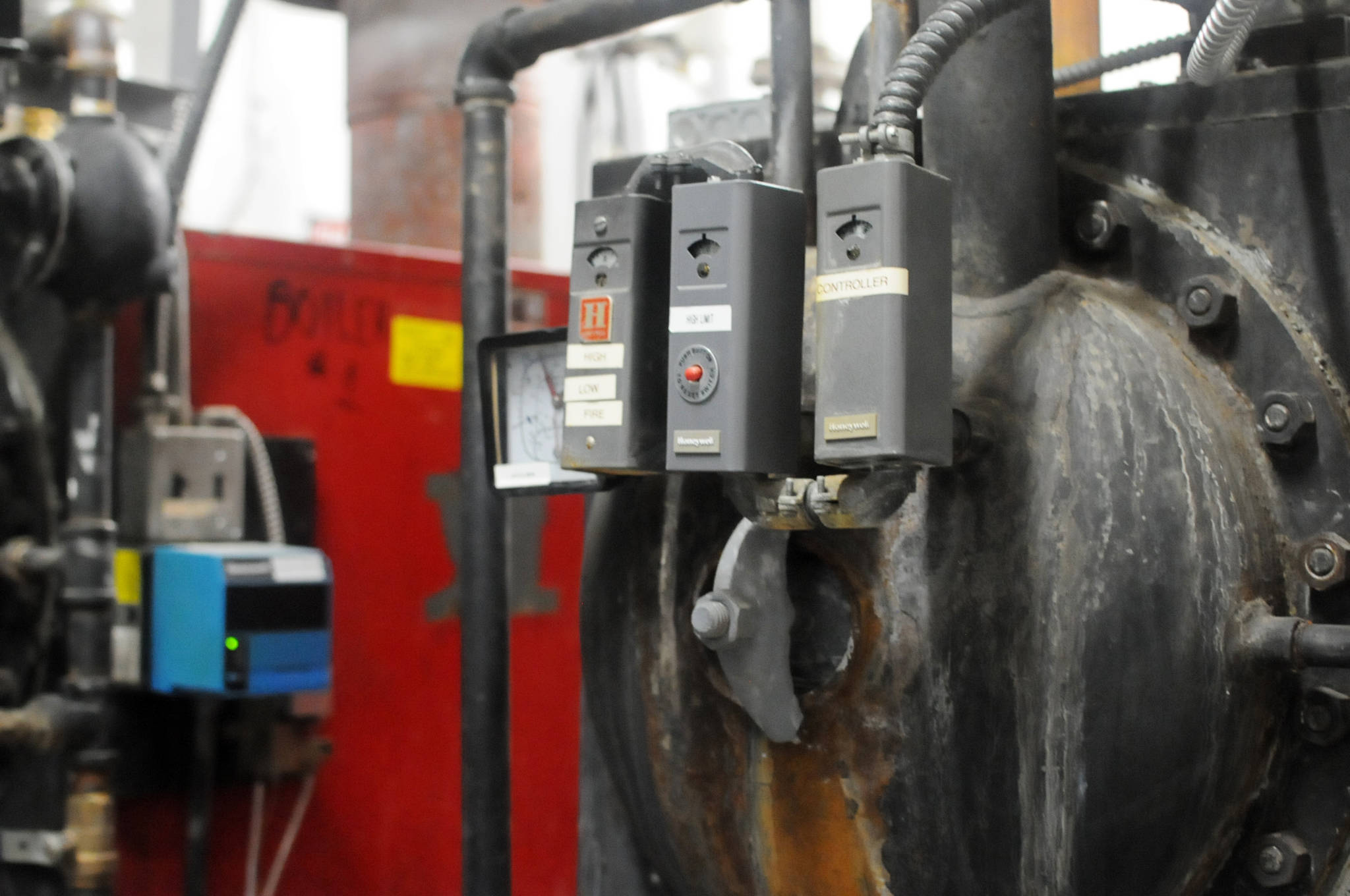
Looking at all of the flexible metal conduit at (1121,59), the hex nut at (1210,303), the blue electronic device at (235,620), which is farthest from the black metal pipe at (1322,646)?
the blue electronic device at (235,620)

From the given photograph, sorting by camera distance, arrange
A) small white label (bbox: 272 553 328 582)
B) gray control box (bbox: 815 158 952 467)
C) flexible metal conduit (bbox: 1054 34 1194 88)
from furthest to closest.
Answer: small white label (bbox: 272 553 328 582) → flexible metal conduit (bbox: 1054 34 1194 88) → gray control box (bbox: 815 158 952 467)

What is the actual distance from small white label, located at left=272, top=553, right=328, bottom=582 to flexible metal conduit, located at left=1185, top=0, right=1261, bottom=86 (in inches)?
38.2

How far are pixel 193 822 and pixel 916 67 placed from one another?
112 centimetres

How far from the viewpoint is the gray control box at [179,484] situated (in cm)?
146

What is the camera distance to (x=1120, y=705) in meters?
0.77

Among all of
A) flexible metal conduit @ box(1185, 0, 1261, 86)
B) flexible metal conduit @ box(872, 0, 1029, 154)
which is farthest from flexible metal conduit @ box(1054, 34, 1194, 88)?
flexible metal conduit @ box(872, 0, 1029, 154)

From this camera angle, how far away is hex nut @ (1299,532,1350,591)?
808 millimetres

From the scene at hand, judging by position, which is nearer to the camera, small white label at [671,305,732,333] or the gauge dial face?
small white label at [671,305,732,333]

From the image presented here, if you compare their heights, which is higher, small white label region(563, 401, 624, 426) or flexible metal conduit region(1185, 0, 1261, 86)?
flexible metal conduit region(1185, 0, 1261, 86)

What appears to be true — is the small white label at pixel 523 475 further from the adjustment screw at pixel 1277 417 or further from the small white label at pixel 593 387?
the adjustment screw at pixel 1277 417

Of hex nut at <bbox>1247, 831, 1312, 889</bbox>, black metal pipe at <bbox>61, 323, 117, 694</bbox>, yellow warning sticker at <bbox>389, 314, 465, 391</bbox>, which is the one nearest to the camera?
hex nut at <bbox>1247, 831, 1312, 889</bbox>

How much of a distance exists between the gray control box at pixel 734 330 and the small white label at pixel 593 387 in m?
0.05

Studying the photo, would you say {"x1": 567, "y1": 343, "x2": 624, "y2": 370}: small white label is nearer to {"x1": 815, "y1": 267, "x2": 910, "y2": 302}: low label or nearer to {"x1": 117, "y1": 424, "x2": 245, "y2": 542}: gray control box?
{"x1": 815, "y1": 267, "x2": 910, "y2": 302}: low label

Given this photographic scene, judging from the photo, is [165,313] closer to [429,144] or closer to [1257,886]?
[429,144]
